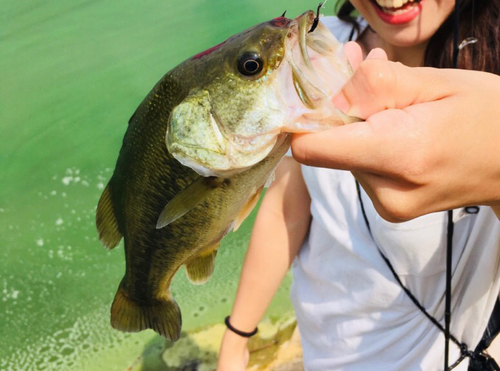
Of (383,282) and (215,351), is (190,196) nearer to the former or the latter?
(383,282)

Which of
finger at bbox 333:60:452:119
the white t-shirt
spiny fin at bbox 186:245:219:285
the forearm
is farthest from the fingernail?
the forearm

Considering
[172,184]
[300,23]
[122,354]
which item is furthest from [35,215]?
[300,23]

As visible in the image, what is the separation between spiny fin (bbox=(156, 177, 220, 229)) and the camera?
0.70 m

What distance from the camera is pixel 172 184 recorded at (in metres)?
0.76

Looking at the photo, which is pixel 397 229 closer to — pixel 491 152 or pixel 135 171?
pixel 491 152

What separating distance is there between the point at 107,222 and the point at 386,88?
1.85 feet

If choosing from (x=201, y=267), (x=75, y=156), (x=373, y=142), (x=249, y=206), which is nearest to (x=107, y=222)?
(x=201, y=267)

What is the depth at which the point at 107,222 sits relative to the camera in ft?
2.94

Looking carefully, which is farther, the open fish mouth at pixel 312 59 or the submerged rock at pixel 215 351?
the submerged rock at pixel 215 351

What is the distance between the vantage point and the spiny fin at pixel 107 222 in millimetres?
889

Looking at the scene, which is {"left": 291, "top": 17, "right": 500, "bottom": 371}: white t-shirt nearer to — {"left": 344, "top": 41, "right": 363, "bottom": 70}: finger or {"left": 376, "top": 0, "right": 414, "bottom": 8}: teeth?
{"left": 376, "top": 0, "right": 414, "bottom": 8}: teeth

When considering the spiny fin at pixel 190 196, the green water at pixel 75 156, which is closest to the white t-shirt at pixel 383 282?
the spiny fin at pixel 190 196

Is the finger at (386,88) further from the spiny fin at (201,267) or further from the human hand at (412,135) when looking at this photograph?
the spiny fin at (201,267)

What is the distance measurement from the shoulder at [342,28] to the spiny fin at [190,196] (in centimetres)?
73
